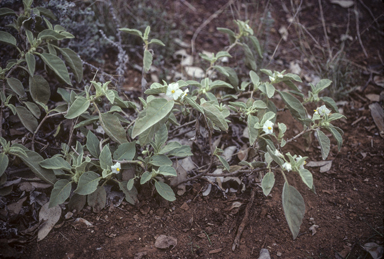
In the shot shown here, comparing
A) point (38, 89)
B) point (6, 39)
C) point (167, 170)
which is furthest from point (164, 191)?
point (6, 39)

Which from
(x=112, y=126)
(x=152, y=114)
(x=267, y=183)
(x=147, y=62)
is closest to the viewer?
(x=152, y=114)

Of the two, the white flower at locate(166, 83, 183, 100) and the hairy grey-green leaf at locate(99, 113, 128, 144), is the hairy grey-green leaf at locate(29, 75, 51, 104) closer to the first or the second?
the hairy grey-green leaf at locate(99, 113, 128, 144)

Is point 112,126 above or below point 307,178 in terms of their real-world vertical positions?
above

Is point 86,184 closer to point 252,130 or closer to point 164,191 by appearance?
point 164,191

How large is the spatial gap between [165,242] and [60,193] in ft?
2.15

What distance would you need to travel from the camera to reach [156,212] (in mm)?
1850

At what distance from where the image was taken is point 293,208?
1.52 metres

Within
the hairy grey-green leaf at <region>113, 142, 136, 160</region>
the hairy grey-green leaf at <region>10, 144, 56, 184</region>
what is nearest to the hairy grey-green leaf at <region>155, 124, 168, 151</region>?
the hairy grey-green leaf at <region>113, 142, 136, 160</region>

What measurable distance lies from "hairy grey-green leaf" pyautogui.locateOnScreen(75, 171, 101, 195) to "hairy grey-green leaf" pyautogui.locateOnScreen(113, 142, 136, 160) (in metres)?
0.18

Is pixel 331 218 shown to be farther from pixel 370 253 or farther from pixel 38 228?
pixel 38 228

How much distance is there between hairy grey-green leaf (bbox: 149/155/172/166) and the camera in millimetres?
1740

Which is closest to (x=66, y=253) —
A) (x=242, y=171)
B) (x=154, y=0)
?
(x=242, y=171)

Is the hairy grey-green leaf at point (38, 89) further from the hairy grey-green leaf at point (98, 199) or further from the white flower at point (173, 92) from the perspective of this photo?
the white flower at point (173, 92)

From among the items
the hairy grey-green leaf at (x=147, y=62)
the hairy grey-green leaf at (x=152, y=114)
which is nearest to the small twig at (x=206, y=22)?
the hairy grey-green leaf at (x=147, y=62)
